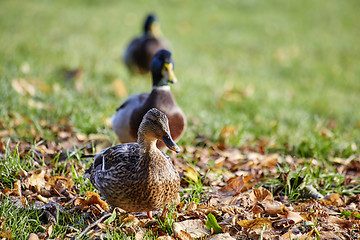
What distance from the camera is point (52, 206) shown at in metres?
2.42

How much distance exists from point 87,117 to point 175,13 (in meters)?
8.19

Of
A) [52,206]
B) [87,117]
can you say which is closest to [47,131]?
[87,117]

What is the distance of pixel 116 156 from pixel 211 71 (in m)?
5.07

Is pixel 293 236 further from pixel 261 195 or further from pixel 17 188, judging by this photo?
pixel 17 188

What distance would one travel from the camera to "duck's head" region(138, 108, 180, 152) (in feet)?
7.04

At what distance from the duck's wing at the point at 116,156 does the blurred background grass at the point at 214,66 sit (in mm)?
1196

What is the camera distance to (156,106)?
124 inches

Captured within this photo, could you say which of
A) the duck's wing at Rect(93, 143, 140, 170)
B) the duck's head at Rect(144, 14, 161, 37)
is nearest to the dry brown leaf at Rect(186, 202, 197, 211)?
the duck's wing at Rect(93, 143, 140, 170)

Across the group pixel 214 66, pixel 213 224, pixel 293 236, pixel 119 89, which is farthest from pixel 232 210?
pixel 214 66

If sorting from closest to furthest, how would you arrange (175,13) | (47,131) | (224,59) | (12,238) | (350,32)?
(12,238)
(47,131)
(224,59)
(350,32)
(175,13)

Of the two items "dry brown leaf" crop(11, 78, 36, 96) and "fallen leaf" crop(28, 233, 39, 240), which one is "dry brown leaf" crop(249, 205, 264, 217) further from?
"dry brown leaf" crop(11, 78, 36, 96)

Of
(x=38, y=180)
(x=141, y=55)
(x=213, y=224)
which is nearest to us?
(x=213, y=224)

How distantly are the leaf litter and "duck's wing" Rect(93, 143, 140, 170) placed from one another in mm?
206

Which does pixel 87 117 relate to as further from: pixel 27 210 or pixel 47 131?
pixel 27 210
